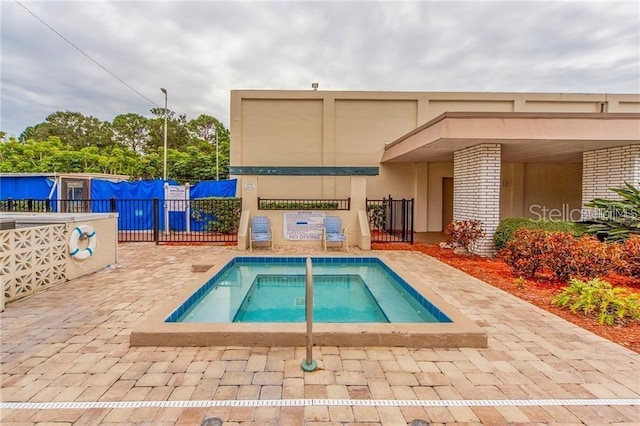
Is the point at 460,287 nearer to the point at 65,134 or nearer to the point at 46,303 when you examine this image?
the point at 46,303

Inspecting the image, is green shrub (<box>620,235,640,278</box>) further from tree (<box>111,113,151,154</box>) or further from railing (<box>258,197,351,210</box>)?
tree (<box>111,113,151,154</box>)

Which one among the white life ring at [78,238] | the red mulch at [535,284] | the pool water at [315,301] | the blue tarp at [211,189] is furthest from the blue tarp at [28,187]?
the red mulch at [535,284]

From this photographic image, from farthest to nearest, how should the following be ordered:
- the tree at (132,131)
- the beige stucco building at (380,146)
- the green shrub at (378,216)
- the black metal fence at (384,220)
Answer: the tree at (132,131) → the beige stucco building at (380,146) → the green shrub at (378,216) → the black metal fence at (384,220)

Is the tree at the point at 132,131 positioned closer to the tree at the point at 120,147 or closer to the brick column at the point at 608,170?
the tree at the point at 120,147

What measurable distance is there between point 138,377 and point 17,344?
62.5 inches

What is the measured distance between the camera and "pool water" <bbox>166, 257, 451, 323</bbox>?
4223mm

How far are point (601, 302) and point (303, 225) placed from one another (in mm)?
6503

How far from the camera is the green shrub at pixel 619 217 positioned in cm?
608

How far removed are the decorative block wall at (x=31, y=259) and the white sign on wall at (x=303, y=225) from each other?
5.07m

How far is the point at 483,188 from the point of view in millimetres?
7188

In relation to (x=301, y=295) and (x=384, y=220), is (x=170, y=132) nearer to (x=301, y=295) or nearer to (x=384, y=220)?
(x=384, y=220)

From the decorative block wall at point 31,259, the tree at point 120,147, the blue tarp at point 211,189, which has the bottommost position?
the decorative block wall at point 31,259

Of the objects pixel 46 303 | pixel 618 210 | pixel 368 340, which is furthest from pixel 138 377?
pixel 618 210

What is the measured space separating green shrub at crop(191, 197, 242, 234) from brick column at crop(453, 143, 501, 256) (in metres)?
7.08
